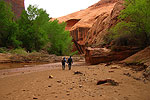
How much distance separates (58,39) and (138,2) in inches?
899

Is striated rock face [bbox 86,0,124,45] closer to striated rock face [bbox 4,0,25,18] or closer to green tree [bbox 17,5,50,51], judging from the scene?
green tree [bbox 17,5,50,51]

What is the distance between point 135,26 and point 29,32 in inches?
813

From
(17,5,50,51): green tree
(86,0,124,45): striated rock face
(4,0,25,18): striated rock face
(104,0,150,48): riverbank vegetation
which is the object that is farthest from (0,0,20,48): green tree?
(104,0,150,48): riverbank vegetation

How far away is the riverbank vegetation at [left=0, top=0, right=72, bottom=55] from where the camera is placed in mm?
21094

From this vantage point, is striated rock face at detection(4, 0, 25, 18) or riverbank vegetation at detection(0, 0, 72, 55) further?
striated rock face at detection(4, 0, 25, 18)

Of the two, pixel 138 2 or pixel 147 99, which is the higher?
pixel 138 2

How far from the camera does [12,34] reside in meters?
21.2

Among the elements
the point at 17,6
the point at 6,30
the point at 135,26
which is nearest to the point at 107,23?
the point at 135,26

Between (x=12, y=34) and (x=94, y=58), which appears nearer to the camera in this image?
(x=94, y=58)

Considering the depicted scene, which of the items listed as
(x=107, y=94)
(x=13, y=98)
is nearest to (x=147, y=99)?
(x=107, y=94)

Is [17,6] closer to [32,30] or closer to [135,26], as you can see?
[32,30]

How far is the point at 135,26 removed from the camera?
10359mm

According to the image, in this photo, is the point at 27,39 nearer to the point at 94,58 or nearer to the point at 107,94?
the point at 94,58

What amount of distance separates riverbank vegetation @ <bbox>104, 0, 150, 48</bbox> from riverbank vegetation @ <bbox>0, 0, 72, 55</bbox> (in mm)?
17761
